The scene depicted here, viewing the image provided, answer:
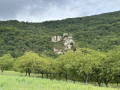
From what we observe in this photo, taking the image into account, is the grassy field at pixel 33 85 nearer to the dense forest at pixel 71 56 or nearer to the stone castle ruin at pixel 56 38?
the dense forest at pixel 71 56

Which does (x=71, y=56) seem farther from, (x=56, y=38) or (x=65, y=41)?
(x=56, y=38)

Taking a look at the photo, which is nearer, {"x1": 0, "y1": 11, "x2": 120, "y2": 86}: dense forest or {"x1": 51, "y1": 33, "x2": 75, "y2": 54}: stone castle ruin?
{"x1": 0, "y1": 11, "x2": 120, "y2": 86}: dense forest

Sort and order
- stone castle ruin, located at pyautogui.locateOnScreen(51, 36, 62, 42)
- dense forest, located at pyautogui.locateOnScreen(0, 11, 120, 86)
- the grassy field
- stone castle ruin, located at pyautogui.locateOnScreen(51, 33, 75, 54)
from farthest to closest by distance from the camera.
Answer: stone castle ruin, located at pyautogui.locateOnScreen(51, 36, 62, 42), stone castle ruin, located at pyautogui.locateOnScreen(51, 33, 75, 54), dense forest, located at pyautogui.locateOnScreen(0, 11, 120, 86), the grassy field

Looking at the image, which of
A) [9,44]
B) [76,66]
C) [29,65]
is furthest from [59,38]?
[76,66]

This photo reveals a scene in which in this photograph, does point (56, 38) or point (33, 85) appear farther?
point (56, 38)

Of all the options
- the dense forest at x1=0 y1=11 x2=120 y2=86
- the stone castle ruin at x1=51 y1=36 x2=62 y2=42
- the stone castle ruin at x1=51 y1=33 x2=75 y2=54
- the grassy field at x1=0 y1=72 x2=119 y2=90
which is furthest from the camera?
the stone castle ruin at x1=51 y1=36 x2=62 y2=42

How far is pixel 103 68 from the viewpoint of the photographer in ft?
121

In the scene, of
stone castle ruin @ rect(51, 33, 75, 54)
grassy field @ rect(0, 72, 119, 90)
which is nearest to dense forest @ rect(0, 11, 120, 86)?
stone castle ruin @ rect(51, 33, 75, 54)

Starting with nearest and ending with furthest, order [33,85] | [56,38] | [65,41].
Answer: [33,85] < [65,41] < [56,38]

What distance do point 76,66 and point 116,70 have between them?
10.8 meters

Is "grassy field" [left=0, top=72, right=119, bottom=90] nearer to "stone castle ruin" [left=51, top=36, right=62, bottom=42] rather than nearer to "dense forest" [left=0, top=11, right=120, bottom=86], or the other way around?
"dense forest" [left=0, top=11, right=120, bottom=86]

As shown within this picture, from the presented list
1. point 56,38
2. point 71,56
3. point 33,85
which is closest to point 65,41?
point 56,38

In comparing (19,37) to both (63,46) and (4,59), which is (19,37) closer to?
(63,46)

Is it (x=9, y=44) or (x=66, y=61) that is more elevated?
(x=9, y=44)
